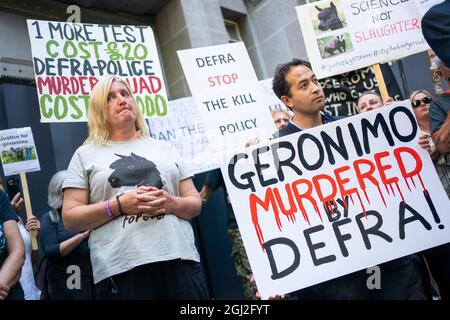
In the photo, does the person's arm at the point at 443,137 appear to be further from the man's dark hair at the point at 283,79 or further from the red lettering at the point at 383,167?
the man's dark hair at the point at 283,79

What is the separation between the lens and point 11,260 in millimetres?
1860

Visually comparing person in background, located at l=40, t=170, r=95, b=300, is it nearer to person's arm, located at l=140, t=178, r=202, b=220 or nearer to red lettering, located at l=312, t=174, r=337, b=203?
person's arm, located at l=140, t=178, r=202, b=220

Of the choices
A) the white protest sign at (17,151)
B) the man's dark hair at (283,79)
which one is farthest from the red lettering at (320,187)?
the white protest sign at (17,151)

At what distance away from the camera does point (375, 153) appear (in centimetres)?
203

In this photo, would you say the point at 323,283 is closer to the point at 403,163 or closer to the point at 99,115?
the point at 403,163

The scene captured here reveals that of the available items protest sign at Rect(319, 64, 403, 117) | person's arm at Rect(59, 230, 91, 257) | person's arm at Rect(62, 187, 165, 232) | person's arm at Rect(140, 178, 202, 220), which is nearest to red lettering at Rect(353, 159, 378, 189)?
person's arm at Rect(140, 178, 202, 220)

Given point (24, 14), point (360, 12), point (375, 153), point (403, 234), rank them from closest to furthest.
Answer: point (403, 234) < point (375, 153) < point (360, 12) < point (24, 14)

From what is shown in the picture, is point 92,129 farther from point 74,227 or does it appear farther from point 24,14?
point 24,14

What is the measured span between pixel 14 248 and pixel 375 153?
1.80 m

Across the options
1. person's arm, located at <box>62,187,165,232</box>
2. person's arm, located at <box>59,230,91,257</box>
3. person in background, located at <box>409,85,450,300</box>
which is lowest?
person in background, located at <box>409,85,450,300</box>

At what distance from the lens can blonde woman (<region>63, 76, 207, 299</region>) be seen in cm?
168

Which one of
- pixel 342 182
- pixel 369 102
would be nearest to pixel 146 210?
pixel 342 182

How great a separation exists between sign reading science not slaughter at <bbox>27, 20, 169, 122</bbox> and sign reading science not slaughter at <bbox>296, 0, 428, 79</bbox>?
111 centimetres

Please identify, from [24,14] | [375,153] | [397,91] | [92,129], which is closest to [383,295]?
[375,153]
